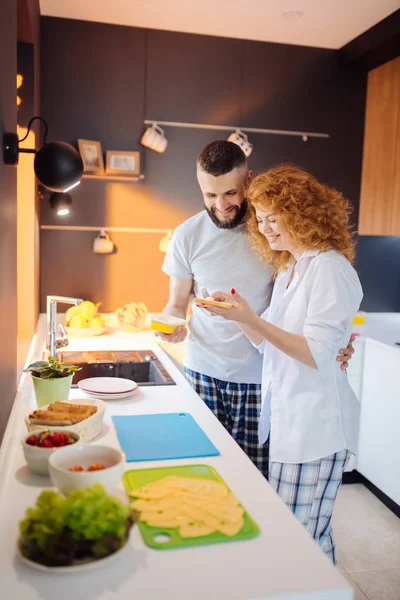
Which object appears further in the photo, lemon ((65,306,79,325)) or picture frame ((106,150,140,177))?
picture frame ((106,150,140,177))

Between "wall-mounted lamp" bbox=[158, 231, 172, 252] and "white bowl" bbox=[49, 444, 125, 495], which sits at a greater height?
"wall-mounted lamp" bbox=[158, 231, 172, 252]

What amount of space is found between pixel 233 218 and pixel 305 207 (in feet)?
1.48

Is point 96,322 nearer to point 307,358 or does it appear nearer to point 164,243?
point 164,243

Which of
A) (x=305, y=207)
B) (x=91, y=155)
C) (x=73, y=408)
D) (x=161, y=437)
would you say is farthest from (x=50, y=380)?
(x=91, y=155)

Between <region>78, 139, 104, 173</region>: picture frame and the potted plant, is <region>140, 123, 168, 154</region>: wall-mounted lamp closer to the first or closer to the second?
<region>78, 139, 104, 173</region>: picture frame

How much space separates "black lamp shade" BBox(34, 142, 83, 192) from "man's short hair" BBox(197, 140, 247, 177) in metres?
0.53

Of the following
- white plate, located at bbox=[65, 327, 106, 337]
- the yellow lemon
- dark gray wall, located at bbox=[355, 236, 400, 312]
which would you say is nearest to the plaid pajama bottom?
white plate, located at bbox=[65, 327, 106, 337]

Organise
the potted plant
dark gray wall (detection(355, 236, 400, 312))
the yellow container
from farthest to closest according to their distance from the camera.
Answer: dark gray wall (detection(355, 236, 400, 312)) < the yellow container < the potted plant

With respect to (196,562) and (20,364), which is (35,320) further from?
(196,562)

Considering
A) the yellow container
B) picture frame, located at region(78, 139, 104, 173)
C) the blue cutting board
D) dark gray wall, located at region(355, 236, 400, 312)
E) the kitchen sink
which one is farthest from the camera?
dark gray wall, located at region(355, 236, 400, 312)

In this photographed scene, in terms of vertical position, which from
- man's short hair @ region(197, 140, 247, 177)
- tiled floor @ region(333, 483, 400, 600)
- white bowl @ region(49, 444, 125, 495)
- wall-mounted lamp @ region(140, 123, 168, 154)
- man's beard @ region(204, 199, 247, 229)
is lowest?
tiled floor @ region(333, 483, 400, 600)

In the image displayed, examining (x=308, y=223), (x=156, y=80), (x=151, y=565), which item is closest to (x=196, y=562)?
(x=151, y=565)

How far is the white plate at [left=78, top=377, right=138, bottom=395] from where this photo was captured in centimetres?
173

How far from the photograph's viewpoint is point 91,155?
3.39 metres
